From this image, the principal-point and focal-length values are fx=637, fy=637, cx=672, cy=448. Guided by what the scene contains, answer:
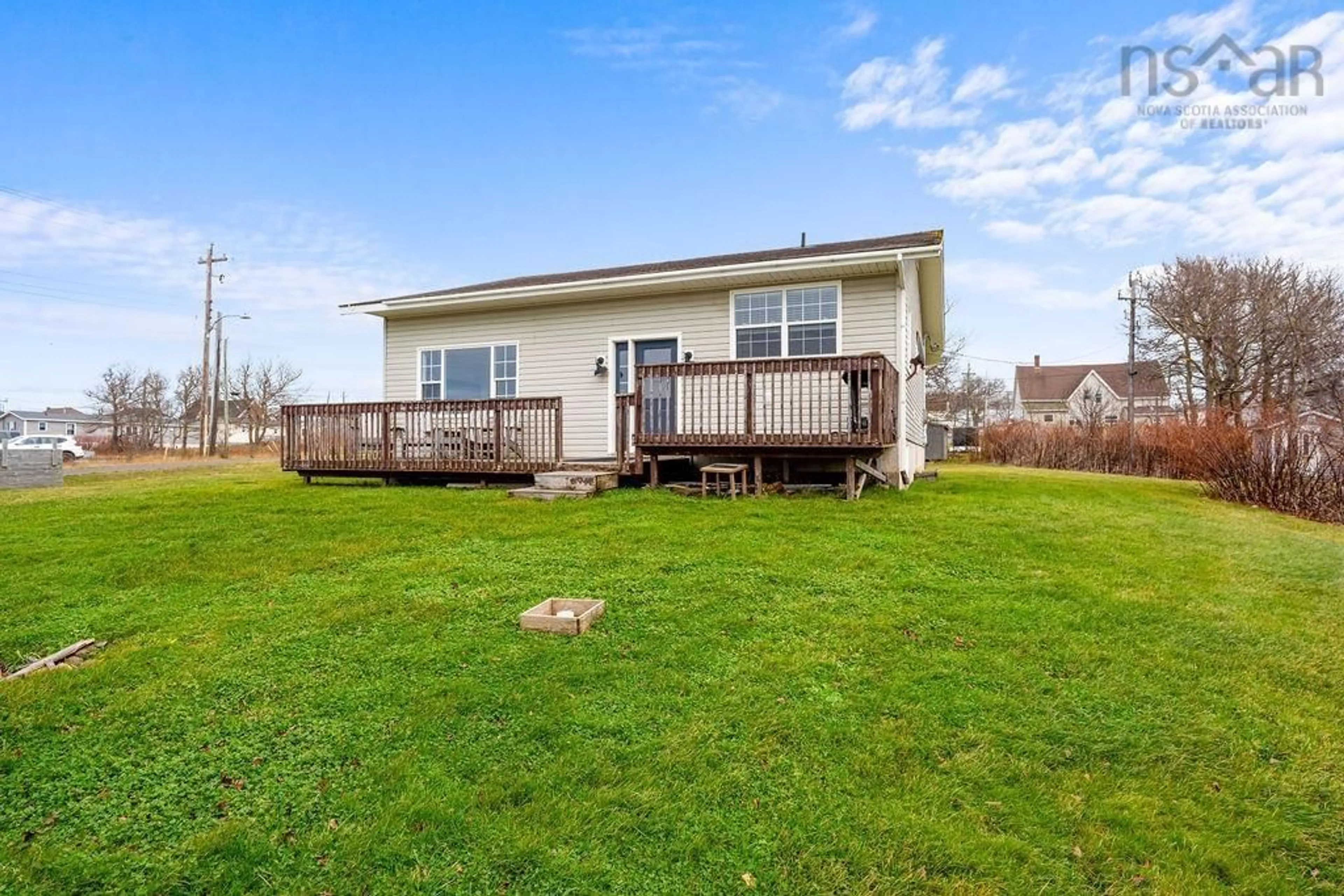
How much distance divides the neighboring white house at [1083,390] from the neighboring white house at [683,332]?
67.9ft

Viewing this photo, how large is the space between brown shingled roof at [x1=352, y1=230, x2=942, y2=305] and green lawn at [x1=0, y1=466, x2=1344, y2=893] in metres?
5.31

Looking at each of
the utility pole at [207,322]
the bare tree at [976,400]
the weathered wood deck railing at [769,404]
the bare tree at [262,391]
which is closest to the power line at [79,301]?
the bare tree at [262,391]

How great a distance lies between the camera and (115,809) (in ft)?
7.47

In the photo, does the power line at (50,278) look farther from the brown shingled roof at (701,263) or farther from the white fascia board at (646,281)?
the brown shingled roof at (701,263)

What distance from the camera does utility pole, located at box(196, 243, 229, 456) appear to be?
85.2ft

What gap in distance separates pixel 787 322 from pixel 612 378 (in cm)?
308

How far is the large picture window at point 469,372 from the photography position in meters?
11.5

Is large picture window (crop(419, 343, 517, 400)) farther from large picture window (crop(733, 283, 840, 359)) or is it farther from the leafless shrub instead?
the leafless shrub

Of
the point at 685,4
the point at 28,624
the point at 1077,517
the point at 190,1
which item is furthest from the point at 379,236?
the point at 1077,517

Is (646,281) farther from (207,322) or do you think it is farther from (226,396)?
(226,396)

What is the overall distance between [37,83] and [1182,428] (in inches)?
1077

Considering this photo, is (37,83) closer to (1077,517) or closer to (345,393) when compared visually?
(1077,517)

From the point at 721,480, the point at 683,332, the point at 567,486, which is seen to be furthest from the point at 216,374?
the point at 721,480
